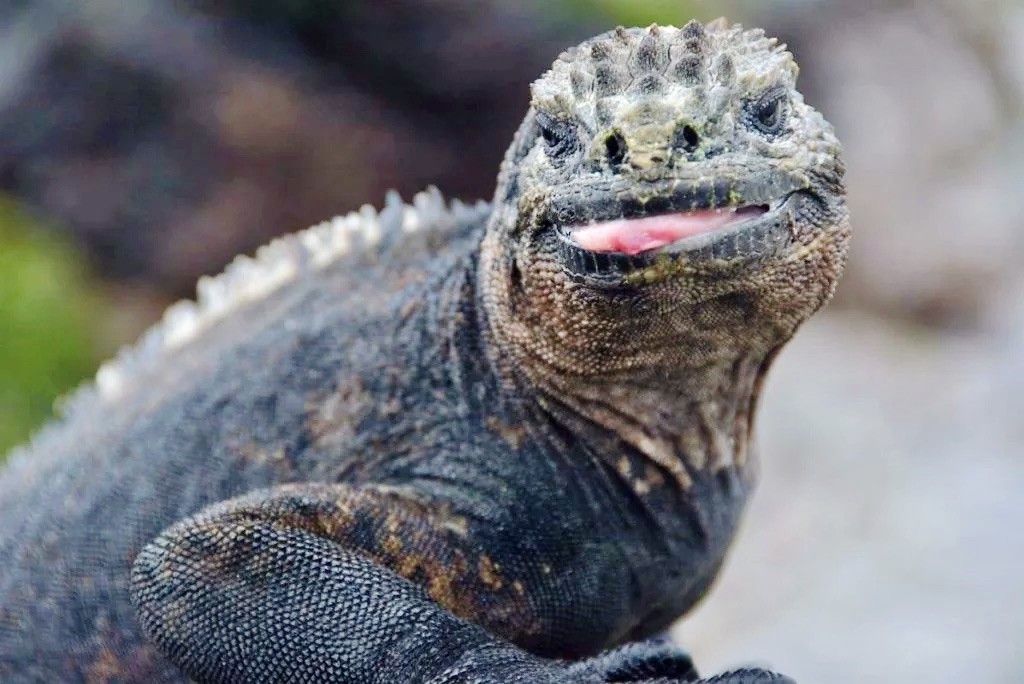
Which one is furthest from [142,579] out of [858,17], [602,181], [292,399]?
[858,17]

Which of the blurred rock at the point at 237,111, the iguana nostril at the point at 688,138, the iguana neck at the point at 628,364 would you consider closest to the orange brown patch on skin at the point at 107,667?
the iguana neck at the point at 628,364

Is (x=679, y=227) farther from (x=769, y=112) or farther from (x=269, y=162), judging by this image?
(x=269, y=162)

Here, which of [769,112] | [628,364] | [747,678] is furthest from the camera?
[628,364]

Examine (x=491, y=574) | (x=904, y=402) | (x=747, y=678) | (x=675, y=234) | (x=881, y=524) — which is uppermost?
(x=904, y=402)

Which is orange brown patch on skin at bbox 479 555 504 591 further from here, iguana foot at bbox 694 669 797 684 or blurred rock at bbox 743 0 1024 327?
blurred rock at bbox 743 0 1024 327

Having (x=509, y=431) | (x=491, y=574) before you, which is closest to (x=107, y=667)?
(x=491, y=574)
